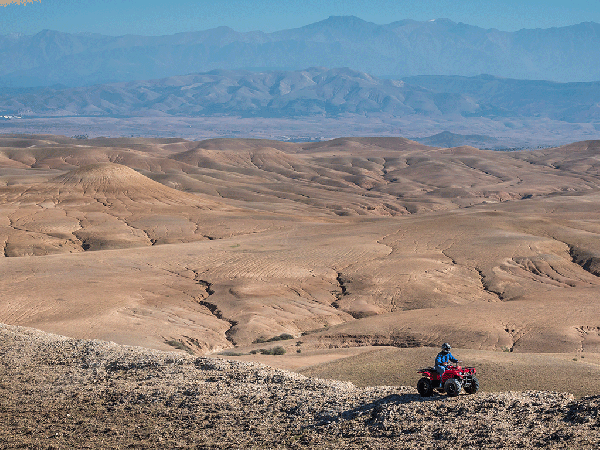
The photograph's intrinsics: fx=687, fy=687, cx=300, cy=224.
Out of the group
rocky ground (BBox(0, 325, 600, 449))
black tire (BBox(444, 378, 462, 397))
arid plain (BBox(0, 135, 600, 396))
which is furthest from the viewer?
arid plain (BBox(0, 135, 600, 396))

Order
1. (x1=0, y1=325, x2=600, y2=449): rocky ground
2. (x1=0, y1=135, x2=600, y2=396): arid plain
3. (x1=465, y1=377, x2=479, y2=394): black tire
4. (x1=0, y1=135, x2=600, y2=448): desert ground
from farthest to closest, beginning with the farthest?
1. (x1=0, y1=135, x2=600, y2=396): arid plain
2. (x1=0, y1=135, x2=600, y2=448): desert ground
3. (x1=465, y1=377, x2=479, y2=394): black tire
4. (x1=0, y1=325, x2=600, y2=449): rocky ground

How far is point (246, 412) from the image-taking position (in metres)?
13.9

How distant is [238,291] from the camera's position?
35375 millimetres

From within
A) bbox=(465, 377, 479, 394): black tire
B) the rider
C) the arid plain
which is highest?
the rider

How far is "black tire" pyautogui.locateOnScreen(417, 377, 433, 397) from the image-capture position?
43.9ft

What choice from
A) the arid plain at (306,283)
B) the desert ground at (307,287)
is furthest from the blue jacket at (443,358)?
the arid plain at (306,283)

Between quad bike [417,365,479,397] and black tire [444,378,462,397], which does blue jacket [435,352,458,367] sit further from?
black tire [444,378,462,397]

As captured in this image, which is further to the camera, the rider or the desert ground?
the desert ground

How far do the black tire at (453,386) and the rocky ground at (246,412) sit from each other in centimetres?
16

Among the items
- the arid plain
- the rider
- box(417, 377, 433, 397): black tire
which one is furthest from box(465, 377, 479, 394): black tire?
the arid plain

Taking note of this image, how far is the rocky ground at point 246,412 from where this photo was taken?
471 inches

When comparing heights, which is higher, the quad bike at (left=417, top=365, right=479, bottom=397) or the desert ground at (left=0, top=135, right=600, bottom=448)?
the quad bike at (left=417, top=365, right=479, bottom=397)

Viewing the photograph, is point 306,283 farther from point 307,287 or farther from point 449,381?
point 449,381

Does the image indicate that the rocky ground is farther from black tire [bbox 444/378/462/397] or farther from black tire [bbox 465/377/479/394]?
black tire [bbox 465/377/479/394]
